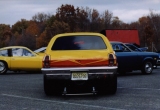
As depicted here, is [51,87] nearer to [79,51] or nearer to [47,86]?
[47,86]

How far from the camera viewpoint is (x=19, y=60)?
711 inches

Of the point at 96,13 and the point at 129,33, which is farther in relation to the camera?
the point at 96,13

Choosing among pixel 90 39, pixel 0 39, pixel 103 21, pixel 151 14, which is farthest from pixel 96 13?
pixel 90 39

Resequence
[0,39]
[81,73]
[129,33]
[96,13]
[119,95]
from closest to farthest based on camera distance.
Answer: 1. [81,73]
2. [119,95]
3. [129,33]
4. [96,13]
5. [0,39]

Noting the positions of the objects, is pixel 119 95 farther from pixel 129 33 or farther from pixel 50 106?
pixel 129 33

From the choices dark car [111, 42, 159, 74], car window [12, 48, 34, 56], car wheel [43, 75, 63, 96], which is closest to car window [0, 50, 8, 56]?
car window [12, 48, 34, 56]

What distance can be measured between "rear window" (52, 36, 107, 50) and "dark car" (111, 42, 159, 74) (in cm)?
467

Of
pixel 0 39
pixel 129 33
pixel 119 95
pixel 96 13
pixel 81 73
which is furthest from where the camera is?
pixel 0 39

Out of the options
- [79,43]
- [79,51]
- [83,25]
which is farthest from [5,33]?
[79,51]

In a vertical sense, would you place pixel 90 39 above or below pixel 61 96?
above

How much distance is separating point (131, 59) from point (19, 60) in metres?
5.68

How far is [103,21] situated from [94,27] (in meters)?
5.63

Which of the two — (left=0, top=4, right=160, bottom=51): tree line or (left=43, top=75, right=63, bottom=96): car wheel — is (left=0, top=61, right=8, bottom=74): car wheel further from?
(left=0, top=4, right=160, bottom=51): tree line

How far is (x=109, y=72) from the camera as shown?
9094mm
